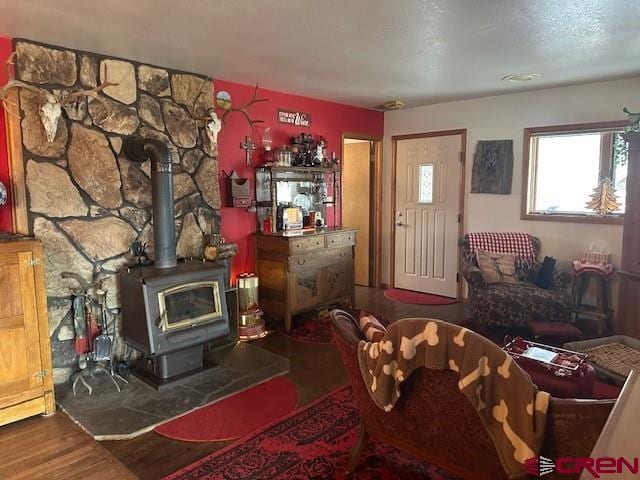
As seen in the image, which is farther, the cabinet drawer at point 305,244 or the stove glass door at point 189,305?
the cabinet drawer at point 305,244

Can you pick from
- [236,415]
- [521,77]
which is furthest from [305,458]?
[521,77]

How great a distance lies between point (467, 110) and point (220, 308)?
3601 millimetres

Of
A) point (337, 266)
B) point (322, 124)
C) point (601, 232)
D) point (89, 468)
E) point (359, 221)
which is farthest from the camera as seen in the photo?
point (359, 221)

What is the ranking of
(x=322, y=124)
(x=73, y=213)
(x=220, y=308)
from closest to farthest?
(x=73, y=213) < (x=220, y=308) < (x=322, y=124)

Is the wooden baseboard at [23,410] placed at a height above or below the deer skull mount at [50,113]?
below

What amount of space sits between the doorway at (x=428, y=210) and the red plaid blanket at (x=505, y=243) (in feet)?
2.03

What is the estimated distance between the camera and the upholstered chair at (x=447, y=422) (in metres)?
1.39

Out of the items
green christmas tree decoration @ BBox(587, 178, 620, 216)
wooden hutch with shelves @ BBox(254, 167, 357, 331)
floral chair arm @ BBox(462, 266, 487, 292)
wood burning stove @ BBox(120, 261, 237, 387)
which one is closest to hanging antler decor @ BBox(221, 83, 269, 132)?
wooden hutch with shelves @ BBox(254, 167, 357, 331)

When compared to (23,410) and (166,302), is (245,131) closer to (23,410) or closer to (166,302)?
(166,302)

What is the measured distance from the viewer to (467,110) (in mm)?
5145

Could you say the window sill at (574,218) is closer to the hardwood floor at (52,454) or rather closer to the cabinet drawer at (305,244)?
the cabinet drawer at (305,244)

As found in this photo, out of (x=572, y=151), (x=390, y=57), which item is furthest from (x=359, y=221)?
(x=390, y=57)

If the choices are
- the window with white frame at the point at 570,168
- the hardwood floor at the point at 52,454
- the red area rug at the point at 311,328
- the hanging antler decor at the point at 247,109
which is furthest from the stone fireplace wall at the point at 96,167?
the window with white frame at the point at 570,168

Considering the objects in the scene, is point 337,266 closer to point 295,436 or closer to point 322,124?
point 322,124
